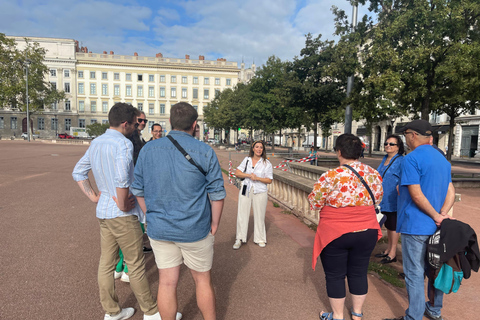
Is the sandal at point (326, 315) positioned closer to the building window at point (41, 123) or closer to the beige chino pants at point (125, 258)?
the beige chino pants at point (125, 258)

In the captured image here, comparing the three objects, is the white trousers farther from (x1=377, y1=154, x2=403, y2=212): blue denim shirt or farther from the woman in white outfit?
(x1=377, y1=154, x2=403, y2=212): blue denim shirt

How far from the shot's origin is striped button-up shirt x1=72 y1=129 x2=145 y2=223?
2.49m

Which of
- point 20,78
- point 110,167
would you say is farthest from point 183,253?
point 20,78

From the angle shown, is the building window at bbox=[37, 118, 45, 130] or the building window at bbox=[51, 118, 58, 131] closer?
the building window at bbox=[37, 118, 45, 130]

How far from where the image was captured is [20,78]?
1670 inches

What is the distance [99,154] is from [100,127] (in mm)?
61171

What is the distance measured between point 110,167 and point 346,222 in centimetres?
206

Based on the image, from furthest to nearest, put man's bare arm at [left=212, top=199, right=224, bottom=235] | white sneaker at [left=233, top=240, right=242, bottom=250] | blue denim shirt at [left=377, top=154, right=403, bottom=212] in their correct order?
white sneaker at [left=233, top=240, right=242, bottom=250]
blue denim shirt at [left=377, top=154, right=403, bottom=212]
man's bare arm at [left=212, top=199, right=224, bottom=235]

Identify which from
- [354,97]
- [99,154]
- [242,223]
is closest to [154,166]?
[99,154]

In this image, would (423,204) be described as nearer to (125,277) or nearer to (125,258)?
(125,258)

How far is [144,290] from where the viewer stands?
104 inches

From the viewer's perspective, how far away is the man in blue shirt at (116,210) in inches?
99.4

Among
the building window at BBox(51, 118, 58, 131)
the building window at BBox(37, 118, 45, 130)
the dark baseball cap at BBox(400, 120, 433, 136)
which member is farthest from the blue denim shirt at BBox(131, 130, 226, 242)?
the building window at BBox(37, 118, 45, 130)

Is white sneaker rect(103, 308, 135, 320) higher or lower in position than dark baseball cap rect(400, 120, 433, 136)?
lower
